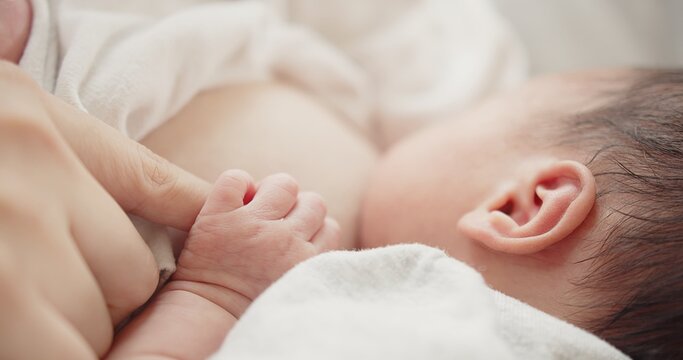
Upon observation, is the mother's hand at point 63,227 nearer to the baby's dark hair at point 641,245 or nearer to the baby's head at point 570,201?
the baby's head at point 570,201

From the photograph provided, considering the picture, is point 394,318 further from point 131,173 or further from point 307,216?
point 131,173

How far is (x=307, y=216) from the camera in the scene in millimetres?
753

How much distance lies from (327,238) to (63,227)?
33 cm

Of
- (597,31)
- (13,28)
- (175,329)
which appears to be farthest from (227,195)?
(597,31)

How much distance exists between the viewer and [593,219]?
0.71 meters

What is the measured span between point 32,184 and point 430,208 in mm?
512

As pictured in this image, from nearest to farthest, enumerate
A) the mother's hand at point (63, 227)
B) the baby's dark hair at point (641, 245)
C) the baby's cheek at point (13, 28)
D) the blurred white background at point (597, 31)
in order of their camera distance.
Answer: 1. the mother's hand at point (63, 227)
2. the baby's dark hair at point (641, 245)
3. the baby's cheek at point (13, 28)
4. the blurred white background at point (597, 31)

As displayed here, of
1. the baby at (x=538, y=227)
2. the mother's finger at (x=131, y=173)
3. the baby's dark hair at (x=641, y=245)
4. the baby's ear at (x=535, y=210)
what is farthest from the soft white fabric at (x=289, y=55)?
the baby's dark hair at (x=641, y=245)

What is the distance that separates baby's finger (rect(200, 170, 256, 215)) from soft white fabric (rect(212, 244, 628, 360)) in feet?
0.39

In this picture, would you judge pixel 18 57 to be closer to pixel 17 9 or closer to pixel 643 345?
pixel 17 9

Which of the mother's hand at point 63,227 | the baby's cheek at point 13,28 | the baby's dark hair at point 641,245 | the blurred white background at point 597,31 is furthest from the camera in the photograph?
the blurred white background at point 597,31

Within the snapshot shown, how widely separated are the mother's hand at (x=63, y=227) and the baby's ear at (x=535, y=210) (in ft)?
1.34

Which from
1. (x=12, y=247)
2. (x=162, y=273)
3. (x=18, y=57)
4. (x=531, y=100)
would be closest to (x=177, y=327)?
(x=162, y=273)

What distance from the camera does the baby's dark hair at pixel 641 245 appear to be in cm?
65
